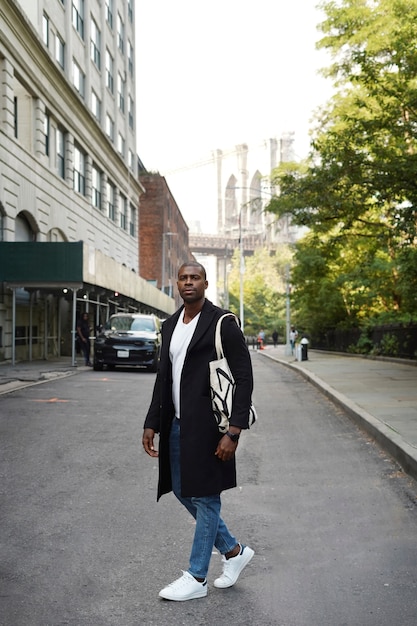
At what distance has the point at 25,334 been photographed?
2589cm

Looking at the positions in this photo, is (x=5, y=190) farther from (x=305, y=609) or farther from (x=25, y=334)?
(x=305, y=609)

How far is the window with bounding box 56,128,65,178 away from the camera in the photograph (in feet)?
99.0

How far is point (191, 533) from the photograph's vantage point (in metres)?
5.19

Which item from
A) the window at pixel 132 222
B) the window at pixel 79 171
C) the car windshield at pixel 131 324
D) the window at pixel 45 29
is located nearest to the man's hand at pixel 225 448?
the car windshield at pixel 131 324

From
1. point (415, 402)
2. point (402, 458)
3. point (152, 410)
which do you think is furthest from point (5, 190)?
point (152, 410)

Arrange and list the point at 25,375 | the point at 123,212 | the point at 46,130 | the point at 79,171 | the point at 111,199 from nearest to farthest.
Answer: the point at 25,375, the point at 46,130, the point at 79,171, the point at 111,199, the point at 123,212

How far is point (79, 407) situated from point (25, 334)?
14.6 meters

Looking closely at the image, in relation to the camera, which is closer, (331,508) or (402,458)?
(331,508)

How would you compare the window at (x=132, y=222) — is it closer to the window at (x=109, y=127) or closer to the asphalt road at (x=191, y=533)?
the window at (x=109, y=127)

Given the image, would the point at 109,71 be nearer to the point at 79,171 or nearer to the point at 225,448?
the point at 79,171

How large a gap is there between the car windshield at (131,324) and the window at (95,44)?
19.4m

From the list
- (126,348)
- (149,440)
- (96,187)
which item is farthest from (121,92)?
(149,440)

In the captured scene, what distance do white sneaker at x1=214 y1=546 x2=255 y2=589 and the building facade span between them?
1850 centimetres

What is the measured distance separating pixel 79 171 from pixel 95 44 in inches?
330
